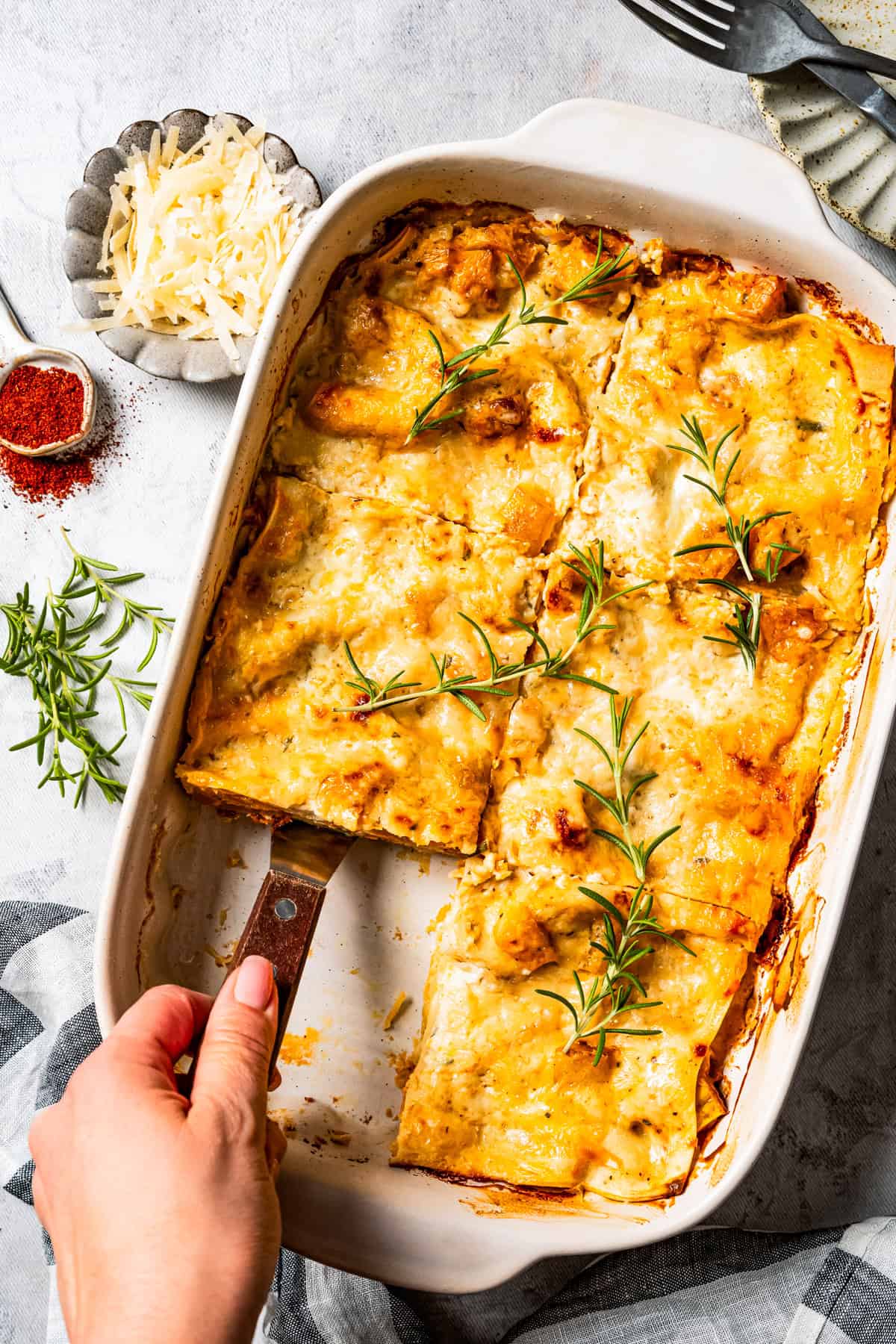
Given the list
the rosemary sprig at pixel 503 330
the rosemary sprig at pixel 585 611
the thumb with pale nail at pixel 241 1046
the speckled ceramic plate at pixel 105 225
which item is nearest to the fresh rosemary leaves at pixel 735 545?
the rosemary sprig at pixel 585 611

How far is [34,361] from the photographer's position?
295 cm

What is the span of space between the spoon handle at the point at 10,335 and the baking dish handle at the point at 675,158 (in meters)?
1.35

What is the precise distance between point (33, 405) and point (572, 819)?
1709mm

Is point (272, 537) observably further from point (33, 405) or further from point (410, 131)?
point (410, 131)

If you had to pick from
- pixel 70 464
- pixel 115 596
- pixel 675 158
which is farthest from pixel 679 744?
pixel 70 464

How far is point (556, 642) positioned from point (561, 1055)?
0.90 meters

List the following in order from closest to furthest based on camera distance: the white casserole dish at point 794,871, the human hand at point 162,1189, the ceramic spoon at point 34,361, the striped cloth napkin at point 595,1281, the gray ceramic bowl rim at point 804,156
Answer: the human hand at point 162,1189, the white casserole dish at point 794,871, the gray ceramic bowl rim at point 804,156, the striped cloth napkin at point 595,1281, the ceramic spoon at point 34,361

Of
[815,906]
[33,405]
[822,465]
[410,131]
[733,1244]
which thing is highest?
[410,131]

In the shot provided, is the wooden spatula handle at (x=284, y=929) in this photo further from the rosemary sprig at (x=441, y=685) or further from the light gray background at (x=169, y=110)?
the light gray background at (x=169, y=110)

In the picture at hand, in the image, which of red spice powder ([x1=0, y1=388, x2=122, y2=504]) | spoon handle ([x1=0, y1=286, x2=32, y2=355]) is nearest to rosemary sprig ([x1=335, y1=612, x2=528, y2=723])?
red spice powder ([x1=0, y1=388, x2=122, y2=504])

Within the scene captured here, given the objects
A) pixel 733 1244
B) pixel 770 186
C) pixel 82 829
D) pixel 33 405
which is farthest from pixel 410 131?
pixel 733 1244

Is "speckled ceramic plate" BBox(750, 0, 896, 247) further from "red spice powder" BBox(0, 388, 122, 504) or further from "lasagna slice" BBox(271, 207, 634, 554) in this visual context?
"red spice powder" BBox(0, 388, 122, 504)

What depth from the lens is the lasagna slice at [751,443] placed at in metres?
2.51

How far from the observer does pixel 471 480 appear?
2561 millimetres
